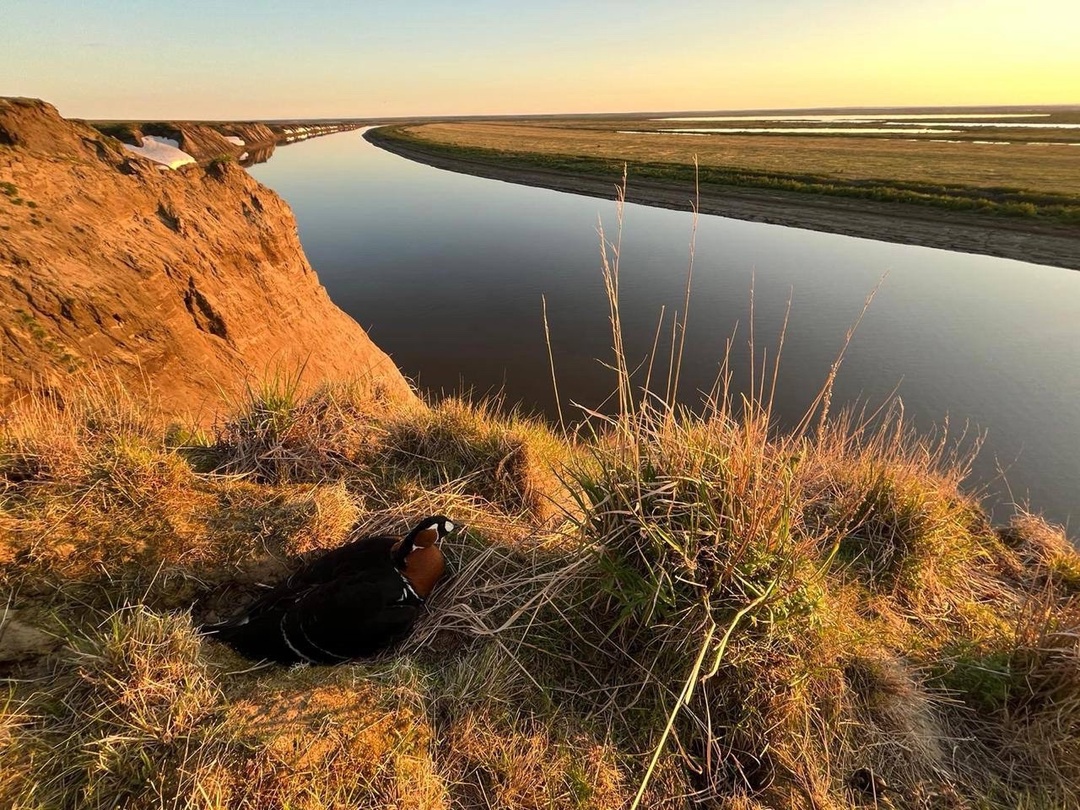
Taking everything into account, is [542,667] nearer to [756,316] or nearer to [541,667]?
[541,667]

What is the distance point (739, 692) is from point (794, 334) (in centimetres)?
1051

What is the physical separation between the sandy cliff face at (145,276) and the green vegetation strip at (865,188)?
8525 millimetres

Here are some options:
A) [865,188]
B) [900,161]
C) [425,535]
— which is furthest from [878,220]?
[425,535]

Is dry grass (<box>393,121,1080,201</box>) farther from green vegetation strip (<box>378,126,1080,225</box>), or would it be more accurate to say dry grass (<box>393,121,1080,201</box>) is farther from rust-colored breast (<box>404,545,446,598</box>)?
rust-colored breast (<box>404,545,446,598</box>)

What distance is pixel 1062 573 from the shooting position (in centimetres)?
405

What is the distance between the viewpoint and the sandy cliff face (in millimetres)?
4090

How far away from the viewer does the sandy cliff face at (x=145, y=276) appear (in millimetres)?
4090

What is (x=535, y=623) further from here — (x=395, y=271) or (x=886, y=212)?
(x=886, y=212)

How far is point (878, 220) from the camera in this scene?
19703mm

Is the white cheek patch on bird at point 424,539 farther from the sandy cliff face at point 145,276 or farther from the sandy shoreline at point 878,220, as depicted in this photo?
the sandy shoreline at point 878,220

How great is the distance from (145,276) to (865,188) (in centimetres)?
2767

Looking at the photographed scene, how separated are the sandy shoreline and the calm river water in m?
1.15

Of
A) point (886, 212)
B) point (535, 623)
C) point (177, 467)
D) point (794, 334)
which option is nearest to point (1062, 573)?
point (535, 623)

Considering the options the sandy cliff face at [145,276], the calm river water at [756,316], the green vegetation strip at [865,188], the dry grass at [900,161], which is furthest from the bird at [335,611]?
the dry grass at [900,161]
